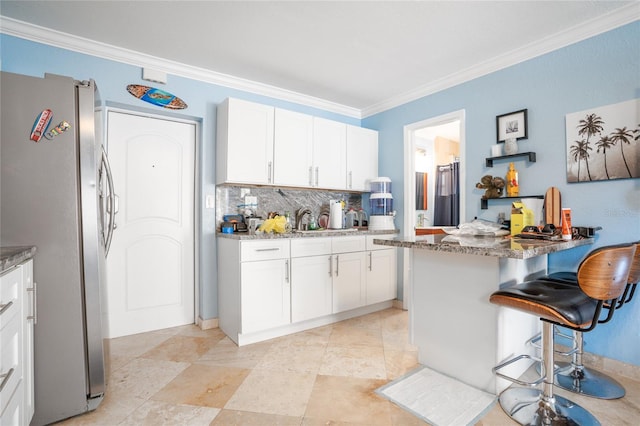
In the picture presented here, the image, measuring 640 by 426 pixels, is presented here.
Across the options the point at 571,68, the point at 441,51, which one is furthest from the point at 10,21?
the point at 571,68

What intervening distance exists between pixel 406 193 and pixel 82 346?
3175 millimetres

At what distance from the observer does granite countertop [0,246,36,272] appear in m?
1.17

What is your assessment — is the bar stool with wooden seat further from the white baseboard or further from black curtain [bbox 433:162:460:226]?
black curtain [bbox 433:162:460:226]

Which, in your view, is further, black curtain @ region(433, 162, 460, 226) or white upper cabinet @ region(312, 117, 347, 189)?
black curtain @ region(433, 162, 460, 226)

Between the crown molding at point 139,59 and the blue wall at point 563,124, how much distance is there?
1.75 meters

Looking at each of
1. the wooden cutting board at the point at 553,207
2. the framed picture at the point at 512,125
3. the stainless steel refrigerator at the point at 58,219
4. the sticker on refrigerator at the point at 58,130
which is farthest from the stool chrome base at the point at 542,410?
the sticker on refrigerator at the point at 58,130

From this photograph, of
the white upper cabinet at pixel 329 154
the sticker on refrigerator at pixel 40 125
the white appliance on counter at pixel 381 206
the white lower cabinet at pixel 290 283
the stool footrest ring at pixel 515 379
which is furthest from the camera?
the white appliance on counter at pixel 381 206

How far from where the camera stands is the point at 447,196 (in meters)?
5.38

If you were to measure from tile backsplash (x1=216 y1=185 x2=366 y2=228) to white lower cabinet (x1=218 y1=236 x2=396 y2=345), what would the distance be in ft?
1.33

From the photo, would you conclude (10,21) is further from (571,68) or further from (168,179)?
(571,68)

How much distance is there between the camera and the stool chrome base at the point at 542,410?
1.56 m

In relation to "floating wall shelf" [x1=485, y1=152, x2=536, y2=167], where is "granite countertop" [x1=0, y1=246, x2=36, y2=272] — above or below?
below

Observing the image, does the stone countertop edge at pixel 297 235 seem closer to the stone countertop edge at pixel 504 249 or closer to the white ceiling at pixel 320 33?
the stone countertop edge at pixel 504 249

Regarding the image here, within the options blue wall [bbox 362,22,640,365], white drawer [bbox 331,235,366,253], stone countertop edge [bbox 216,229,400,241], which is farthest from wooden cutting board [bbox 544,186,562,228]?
white drawer [bbox 331,235,366,253]
